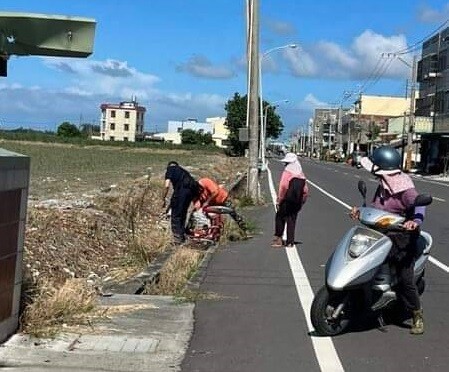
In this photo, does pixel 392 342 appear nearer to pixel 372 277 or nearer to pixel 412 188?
pixel 372 277

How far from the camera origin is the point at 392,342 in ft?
24.3

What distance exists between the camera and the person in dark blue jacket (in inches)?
542

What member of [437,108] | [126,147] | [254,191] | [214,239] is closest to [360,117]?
[126,147]

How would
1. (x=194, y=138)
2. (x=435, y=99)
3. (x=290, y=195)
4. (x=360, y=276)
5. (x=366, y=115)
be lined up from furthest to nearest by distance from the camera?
(x=194, y=138), (x=366, y=115), (x=435, y=99), (x=290, y=195), (x=360, y=276)

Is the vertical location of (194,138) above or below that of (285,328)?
above

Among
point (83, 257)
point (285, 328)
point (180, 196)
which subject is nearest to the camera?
point (285, 328)

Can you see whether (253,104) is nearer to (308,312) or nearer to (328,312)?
(308,312)

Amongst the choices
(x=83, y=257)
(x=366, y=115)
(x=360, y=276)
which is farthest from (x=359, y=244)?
(x=366, y=115)

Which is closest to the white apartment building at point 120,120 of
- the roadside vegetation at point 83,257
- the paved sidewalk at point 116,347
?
the roadside vegetation at point 83,257

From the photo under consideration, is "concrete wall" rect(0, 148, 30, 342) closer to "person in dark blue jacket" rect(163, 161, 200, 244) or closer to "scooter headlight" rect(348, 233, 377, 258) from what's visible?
"scooter headlight" rect(348, 233, 377, 258)

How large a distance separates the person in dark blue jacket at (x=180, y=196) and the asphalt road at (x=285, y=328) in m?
0.83

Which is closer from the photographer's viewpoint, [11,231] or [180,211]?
[11,231]

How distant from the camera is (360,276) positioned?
7148 mm

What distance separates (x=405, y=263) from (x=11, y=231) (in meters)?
3.54
